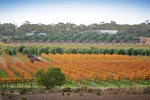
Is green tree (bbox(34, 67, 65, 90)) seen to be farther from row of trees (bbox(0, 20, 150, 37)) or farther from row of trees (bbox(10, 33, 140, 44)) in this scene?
row of trees (bbox(0, 20, 150, 37))

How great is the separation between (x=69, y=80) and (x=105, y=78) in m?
3.17

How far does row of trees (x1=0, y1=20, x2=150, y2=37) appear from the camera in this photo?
91550mm

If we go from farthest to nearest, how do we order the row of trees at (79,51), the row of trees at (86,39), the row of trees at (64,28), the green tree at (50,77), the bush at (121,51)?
the row of trees at (64,28), the row of trees at (86,39), the bush at (121,51), the row of trees at (79,51), the green tree at (50,77)

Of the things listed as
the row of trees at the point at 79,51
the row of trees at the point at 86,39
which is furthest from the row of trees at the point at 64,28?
the row of trees at the point at 79,51

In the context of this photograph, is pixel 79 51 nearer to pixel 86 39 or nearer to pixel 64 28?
pixel 86 39

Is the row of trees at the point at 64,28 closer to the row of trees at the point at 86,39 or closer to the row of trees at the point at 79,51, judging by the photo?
the row of trees at the point at 86,39

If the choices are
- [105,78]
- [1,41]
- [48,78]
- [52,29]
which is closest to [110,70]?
[105,78]

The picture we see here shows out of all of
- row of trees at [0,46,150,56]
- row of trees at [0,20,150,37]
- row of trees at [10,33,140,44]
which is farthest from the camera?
row of trees at [0,20,150,37]

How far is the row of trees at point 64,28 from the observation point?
91.6m

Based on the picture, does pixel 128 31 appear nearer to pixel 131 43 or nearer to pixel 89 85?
pixel 131 43

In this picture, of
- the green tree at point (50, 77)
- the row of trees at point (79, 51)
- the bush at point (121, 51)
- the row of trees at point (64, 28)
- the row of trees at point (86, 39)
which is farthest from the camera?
the row of trees at point (64, 28)

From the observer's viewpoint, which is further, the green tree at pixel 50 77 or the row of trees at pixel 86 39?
the row of trees at pixel 86 39

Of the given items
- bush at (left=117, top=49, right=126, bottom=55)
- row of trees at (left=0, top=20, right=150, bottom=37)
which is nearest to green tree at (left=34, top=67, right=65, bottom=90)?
bush at (left=117, top=49, right=126, bottom=55)

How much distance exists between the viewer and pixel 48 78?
23609 millimetres
